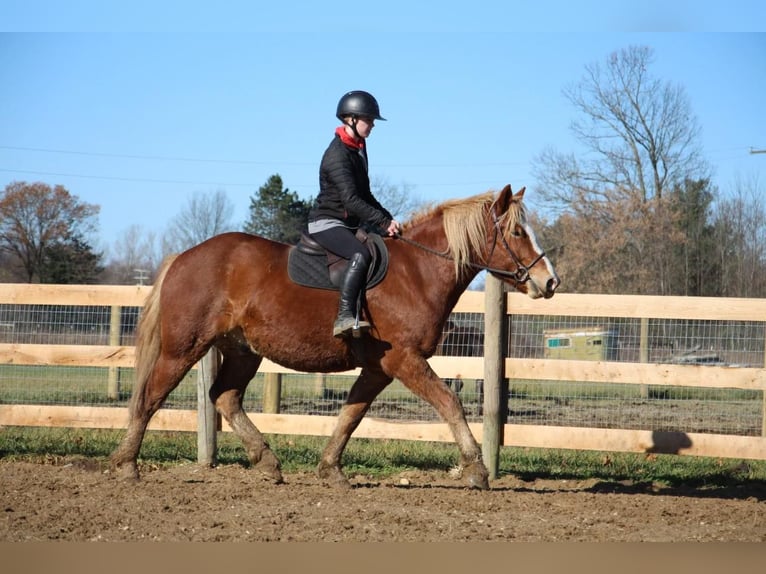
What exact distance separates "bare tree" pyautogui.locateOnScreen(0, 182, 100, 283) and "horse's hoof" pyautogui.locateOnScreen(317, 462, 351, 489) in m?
38.1

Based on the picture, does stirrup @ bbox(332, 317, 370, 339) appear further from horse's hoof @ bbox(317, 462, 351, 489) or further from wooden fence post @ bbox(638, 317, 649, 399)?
wooden fence post @ bbox(638, 317, 649, 399)

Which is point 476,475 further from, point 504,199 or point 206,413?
point 206,413

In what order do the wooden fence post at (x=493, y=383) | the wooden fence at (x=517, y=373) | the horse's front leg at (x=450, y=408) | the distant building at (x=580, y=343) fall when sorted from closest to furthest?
the horse's front leg at (x=450, y=408), the wooden fence at (x=517, y=373), the wooden fence post at (x=493, y=383), the distant building at (x=580, y=343)

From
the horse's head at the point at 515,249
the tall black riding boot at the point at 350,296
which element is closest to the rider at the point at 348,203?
the tall black riding boot at the point at 350,296

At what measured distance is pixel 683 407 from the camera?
1038 cm

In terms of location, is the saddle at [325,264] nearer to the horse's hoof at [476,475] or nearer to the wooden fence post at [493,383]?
the wooden fence post at [493,383]

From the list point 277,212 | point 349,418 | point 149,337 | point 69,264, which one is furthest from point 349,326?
point 277,212

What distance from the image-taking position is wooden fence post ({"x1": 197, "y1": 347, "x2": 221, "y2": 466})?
8266 mm

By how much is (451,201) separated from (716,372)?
299cm

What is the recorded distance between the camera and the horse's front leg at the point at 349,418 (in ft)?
23.6

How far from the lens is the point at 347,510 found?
5.87 m

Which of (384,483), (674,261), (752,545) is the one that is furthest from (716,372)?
(674,261)

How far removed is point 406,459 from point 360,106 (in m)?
3.96

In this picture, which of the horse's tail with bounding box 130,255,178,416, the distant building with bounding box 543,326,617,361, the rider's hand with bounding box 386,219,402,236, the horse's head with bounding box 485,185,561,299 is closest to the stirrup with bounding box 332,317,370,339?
the rider's hand with bounding box 386,219,402,236
